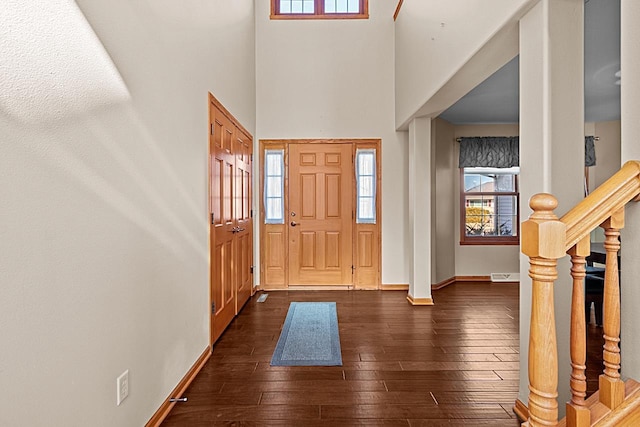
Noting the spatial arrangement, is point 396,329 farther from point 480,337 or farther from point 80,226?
point 80,226

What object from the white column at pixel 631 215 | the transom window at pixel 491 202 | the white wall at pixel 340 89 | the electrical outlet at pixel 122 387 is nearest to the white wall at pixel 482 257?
the transom window at pixel 491 202

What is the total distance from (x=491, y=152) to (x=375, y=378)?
4535 mm

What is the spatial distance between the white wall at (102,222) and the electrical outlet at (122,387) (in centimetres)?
4

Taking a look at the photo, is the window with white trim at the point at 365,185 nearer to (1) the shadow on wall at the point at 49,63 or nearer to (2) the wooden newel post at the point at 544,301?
(1) the shadow on wall at the point at 49,63

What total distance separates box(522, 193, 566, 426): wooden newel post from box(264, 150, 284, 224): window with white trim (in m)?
4.26

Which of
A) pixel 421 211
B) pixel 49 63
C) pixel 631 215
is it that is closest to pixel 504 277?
pixel 421 211

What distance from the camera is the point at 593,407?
1.22m

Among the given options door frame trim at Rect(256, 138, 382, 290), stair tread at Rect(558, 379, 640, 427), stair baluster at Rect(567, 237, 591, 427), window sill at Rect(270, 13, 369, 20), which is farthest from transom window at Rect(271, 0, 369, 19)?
stair tread at Rect(558, 379, 640, 427)

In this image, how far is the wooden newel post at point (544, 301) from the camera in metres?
1.12

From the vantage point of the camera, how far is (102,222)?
1.52 m

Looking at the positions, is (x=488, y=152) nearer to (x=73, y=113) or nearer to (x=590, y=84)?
(x=590, y=84)

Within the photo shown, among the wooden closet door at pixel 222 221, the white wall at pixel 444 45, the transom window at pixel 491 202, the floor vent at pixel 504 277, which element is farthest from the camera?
the transom window at pixel 491 202

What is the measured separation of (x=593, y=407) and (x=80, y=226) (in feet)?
6.05

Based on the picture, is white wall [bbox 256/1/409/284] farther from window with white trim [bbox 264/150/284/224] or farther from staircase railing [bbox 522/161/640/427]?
staircase railing [bbox 522/161/640/427]
